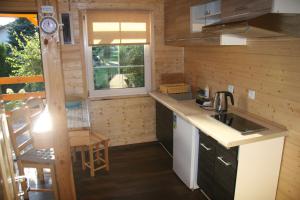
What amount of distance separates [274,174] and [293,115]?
1.80 ft

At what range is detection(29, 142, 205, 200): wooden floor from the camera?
2.61 metres

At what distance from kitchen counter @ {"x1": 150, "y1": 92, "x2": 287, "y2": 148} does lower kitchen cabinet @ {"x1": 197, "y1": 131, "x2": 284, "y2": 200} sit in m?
0.06

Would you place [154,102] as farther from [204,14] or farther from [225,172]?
[225,172]

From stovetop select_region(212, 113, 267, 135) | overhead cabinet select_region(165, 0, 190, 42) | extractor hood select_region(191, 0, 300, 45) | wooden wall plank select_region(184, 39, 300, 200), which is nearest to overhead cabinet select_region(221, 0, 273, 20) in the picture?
extractor hood select_region(191, 0, 300, 45)

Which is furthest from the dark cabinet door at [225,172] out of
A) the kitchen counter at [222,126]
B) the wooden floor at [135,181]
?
the wooden floor at [135,181]

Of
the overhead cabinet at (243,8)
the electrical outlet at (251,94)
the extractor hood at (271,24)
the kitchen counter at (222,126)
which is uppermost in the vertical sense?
the overhead cabinet at (243,8)

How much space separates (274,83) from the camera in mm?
2084

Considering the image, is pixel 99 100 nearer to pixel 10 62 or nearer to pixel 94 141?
pixel 94 141

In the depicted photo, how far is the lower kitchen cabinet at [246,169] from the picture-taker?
192cm

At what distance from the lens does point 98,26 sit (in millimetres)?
3279

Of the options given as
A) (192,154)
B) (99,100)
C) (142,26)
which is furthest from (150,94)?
(192,154)

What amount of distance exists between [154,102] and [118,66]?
78 centimetres

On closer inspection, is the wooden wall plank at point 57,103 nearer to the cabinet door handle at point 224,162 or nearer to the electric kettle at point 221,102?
the cabinet door handle at point 224,162

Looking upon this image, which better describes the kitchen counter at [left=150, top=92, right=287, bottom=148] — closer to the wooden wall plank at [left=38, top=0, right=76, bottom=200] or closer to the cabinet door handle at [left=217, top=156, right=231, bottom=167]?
the cabinet door handle at [left=217, top=156, right=231, bottom=167]
